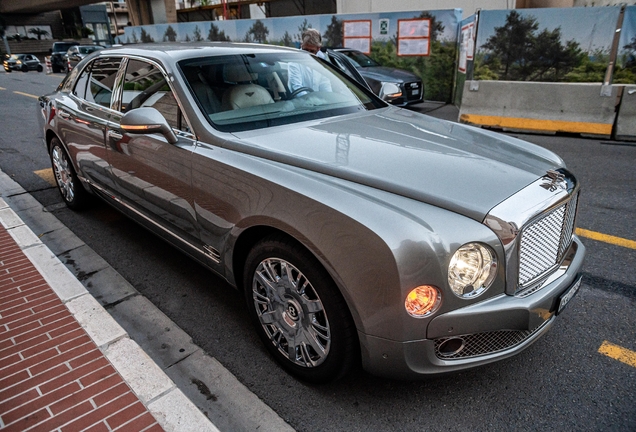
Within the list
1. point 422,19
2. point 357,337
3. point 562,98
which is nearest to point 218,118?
point 357,337

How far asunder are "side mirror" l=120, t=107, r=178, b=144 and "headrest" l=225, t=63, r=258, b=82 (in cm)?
55

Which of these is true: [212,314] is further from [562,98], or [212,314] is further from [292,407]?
[562,98]

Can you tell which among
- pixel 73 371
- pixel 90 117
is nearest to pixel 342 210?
pixel 73 371

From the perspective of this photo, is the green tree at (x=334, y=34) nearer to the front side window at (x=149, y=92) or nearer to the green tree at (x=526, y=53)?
the green tree at (x=526, y=53)

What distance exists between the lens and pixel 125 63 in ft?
12.2

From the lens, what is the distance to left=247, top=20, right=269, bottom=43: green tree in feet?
59.5

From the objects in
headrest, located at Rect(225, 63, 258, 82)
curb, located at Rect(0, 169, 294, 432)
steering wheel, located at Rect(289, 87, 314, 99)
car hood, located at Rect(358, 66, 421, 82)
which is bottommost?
curb, located at Rect(0, 169, 294, 432)

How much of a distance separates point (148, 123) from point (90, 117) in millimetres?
1553

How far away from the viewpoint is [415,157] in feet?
8.15

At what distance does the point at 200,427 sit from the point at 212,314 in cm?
112

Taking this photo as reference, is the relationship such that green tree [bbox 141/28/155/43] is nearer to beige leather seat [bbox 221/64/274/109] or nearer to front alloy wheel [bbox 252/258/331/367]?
beige leather seat [bbox 221/64/274/109]

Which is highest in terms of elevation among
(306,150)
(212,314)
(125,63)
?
(125,63)

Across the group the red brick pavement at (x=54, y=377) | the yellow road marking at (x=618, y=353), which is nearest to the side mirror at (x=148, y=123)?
the red brick pavement at (x=54, y=377)

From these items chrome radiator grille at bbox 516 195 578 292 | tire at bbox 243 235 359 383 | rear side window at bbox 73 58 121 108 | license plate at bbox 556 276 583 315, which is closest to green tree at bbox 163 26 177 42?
rear side window at bbox 73 58 121 108
